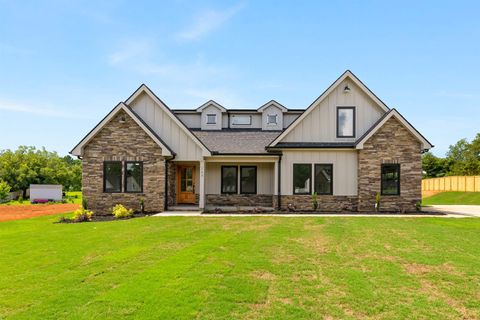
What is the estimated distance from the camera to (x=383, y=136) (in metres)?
17.0

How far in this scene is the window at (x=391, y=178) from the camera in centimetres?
1709

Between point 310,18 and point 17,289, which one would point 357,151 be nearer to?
point 310,18

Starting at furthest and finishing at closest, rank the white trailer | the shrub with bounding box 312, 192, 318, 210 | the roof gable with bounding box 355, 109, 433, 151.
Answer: the white trailer
the shrub with bounding box 312, 192, 318, 210
the roof gable with bounding box 355, 109, 433, 151

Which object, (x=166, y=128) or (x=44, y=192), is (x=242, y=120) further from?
(x=44, y=192)

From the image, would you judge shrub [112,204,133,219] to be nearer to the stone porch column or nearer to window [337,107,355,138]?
the stone porch column

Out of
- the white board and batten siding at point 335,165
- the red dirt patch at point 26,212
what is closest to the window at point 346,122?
the white board and batten siding at point 335,165

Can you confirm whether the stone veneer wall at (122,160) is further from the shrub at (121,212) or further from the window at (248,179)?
the window at (248,179)

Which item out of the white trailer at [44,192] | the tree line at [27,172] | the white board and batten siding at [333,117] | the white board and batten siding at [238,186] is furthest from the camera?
the tree line at [27,172]

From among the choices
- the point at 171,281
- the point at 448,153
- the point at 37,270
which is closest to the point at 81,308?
the point at 171,281

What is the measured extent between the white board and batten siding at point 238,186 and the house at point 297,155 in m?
0.46

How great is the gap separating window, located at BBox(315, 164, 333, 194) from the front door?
24.2 ft

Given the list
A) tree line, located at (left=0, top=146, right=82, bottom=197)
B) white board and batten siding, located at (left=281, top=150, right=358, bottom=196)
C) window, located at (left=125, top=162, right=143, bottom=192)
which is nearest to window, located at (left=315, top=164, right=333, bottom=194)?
white board and batten siding, located at (left=281, top=150, right=358, bottom=196)

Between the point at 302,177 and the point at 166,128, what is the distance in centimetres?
802

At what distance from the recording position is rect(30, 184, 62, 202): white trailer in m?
28.5
